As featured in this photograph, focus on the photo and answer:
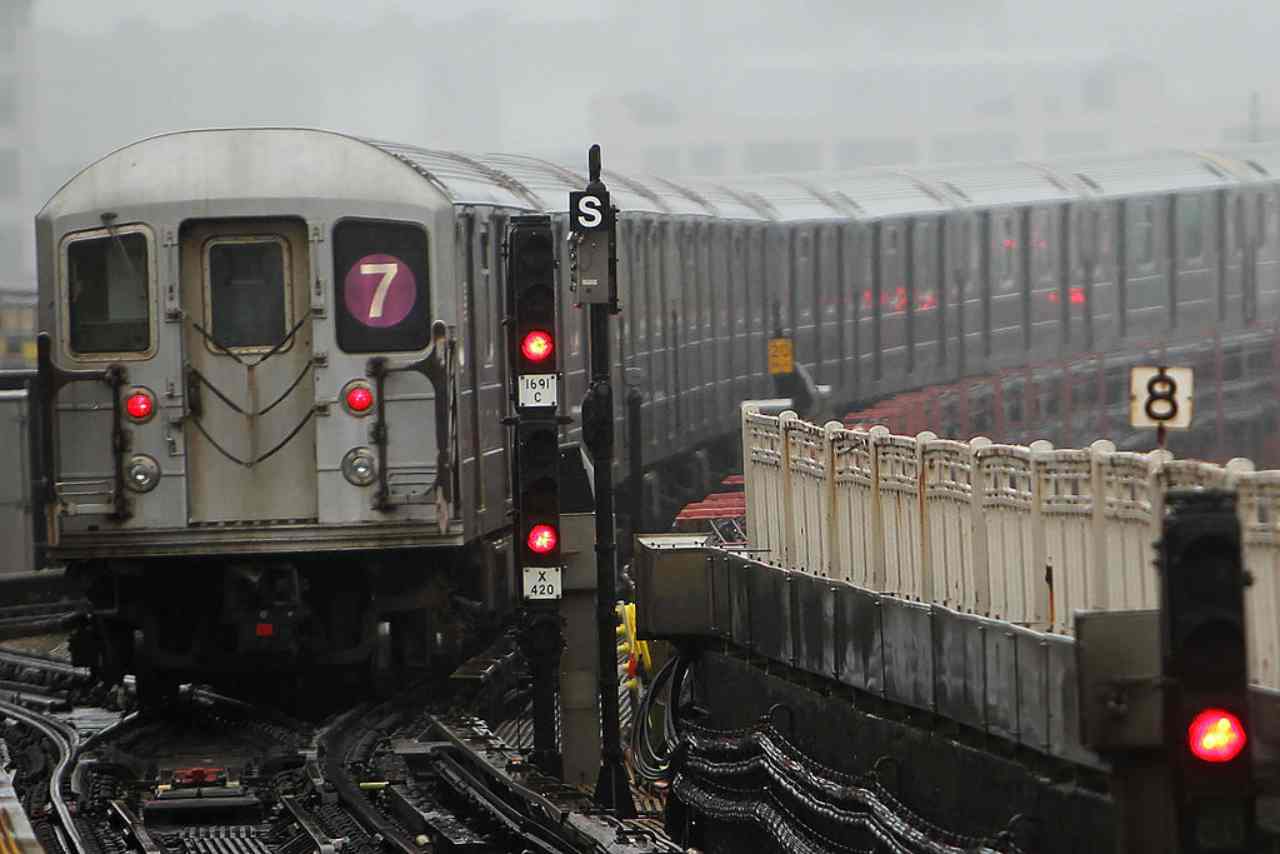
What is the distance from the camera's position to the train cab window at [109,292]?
16.0 meters

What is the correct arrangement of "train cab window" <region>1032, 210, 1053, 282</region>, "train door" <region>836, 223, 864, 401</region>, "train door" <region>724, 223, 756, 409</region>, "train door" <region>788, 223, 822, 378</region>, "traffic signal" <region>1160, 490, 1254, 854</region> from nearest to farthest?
"traffic signal" <region>1160, 490, 1254, 854</region> < "train door" <region>724, 223, 756, 409</region> < "train door" <region>788, 223, 822, 378</region> < "train door" <region>836, 223, 864, 401</region> < "train cab window" <region>1032, 210, 1053, 282</region>

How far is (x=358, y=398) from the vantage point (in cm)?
1603

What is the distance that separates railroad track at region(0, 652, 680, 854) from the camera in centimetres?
1229

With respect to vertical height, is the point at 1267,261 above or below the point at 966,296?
above

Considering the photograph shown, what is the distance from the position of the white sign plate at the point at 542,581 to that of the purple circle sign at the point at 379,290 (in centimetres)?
251

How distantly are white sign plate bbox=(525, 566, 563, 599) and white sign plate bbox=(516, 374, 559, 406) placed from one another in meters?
0.97

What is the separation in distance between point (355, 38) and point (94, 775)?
44908 mm

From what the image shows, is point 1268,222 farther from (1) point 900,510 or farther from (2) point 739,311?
(1) point 900,510

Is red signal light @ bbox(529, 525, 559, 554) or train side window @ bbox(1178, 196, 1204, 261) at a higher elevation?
train side window @ bbox(1178, 196, 1204, 261)

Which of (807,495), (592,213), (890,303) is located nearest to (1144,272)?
(890,303)

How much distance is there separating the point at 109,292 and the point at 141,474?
1.22m

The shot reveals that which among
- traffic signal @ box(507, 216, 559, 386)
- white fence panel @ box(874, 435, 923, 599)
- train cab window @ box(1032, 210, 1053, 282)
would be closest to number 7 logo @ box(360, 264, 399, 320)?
traffic signal @ box(507, 216, 559, 386)

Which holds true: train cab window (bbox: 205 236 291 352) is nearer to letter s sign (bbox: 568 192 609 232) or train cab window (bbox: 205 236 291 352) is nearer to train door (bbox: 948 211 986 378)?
letter s sign (bbox: 568 192 609 232)

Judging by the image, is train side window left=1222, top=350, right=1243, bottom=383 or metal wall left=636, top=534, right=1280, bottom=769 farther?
train side window left=1222, top=350, right=1243, bottom=383
